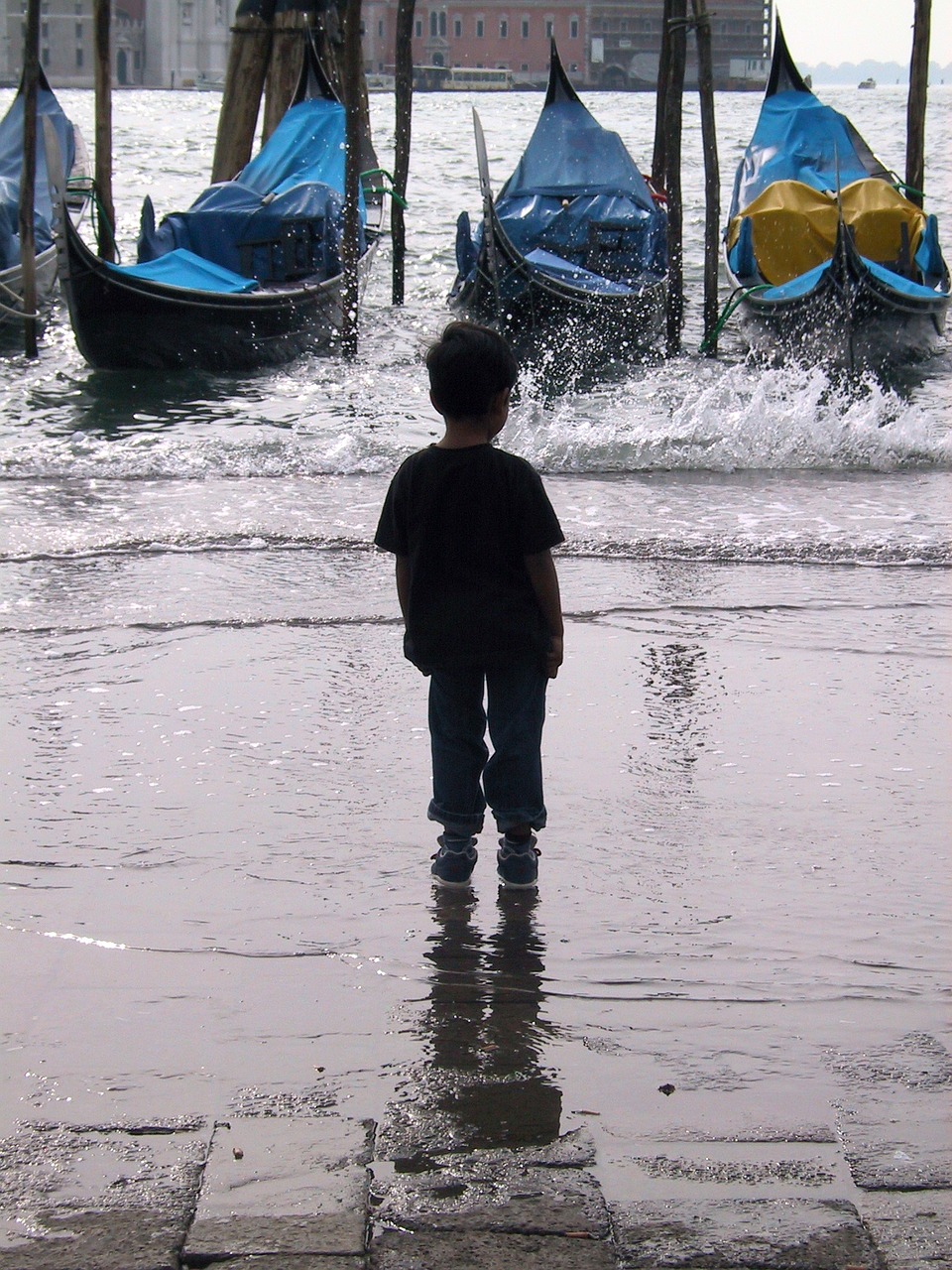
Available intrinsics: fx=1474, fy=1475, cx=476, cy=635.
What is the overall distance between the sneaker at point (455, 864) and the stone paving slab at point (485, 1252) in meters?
1.09

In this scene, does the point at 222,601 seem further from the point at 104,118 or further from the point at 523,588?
the point at 104,118

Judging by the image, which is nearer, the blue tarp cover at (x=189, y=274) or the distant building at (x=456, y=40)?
the blue tarp cover at (x=189, y=274)

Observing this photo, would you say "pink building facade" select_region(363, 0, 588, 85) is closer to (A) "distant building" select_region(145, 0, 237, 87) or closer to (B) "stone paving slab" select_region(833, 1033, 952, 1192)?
(A) "distant building" select_region(145, 0, 237, 87)

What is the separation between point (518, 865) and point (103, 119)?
12.2 m

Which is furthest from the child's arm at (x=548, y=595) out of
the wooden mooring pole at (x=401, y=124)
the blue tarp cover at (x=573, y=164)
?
the wooden mooring pole at (x=401, y=124)

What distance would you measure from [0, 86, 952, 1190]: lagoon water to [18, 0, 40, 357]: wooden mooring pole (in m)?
5.47

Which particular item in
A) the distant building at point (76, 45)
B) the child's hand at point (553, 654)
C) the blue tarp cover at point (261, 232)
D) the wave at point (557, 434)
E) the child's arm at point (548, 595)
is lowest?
the wave at point (557, 434)

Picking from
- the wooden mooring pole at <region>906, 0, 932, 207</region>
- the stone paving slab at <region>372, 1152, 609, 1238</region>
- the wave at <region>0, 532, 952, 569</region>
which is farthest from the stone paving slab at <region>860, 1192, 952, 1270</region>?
the wooden mooring pole at <region>906, 0, 932, 207</region>

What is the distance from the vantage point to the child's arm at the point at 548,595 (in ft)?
8.59

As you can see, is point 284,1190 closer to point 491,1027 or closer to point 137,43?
point 491,1027

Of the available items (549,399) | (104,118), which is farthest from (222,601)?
(104,118)

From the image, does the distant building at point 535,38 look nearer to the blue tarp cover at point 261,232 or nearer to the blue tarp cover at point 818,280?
the blue tarp cover at point 261,232

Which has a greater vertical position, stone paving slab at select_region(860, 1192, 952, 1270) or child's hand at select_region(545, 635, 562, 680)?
child's hand at select_region(545, 635, 562, 680)

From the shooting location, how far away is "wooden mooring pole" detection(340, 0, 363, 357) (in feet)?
38.9
